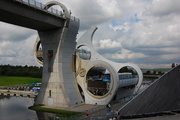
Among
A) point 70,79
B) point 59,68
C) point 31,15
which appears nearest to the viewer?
point 31,15

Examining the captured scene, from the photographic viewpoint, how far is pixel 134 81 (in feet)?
131

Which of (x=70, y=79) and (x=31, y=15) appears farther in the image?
(x=70, y=79)

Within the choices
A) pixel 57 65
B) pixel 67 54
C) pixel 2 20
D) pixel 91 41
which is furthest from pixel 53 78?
pixel 91 41

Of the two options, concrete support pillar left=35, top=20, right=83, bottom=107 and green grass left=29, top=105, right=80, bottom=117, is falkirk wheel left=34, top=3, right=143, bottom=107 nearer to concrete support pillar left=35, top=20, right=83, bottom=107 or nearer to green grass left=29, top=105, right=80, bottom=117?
concrete support pillar left=35, top=20, right=83, bottom=107

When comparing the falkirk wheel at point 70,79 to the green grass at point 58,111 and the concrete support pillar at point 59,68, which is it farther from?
the green grass at point 58,111

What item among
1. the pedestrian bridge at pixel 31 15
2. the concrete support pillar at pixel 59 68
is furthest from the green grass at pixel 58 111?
the pedestrian bridge at pixel 31 15

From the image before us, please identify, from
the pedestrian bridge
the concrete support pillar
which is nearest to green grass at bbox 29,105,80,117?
the concrete support pillar

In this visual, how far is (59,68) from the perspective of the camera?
30.3 m

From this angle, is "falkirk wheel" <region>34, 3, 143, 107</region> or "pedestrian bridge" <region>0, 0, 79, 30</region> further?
"falkirk wheel" <region>34, 3, 143, 107</region>

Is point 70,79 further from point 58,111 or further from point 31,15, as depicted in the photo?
point 31,15

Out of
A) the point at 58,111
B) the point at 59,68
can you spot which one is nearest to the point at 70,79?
the point at 59,68

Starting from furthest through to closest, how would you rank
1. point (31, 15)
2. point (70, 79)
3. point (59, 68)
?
point (70, 79) < point (59, 68) < point (31, 15)

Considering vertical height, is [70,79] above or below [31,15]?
below

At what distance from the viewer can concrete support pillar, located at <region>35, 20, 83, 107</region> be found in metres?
30.1
